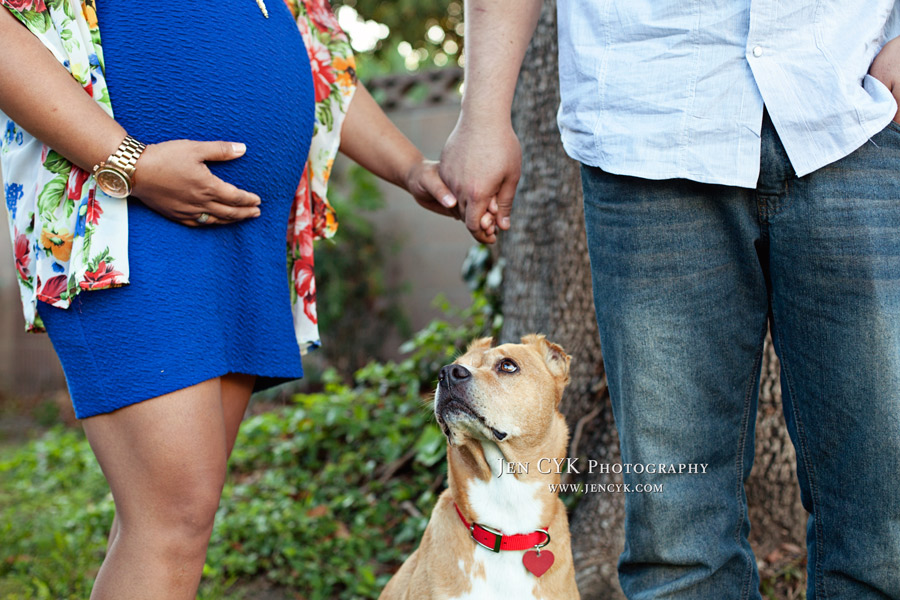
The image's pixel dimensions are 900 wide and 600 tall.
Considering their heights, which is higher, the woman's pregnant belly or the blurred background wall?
the woman's pregnant belly

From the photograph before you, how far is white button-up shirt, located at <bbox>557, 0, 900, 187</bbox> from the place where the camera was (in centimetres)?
147

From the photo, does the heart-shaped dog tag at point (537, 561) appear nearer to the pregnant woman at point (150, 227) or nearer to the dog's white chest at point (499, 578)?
the dog's white chest at point (499, 578)

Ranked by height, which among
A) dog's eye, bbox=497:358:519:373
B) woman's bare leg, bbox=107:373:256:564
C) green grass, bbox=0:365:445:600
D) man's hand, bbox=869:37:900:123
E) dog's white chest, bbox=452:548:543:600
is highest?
man's hand, bbox=869:37:900:123

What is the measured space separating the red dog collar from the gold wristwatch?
1.21 meters

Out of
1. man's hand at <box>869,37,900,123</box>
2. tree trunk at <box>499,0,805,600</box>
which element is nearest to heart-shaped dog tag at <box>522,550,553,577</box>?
tree trunk at <box>499,0,805,600</box>

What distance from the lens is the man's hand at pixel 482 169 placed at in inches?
75.4

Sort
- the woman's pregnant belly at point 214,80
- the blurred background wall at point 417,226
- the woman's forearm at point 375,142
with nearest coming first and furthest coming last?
the woman's pregnant belly at point 214,80
the woman's forearm at point 375,142
the blurred background wall at point 417,226

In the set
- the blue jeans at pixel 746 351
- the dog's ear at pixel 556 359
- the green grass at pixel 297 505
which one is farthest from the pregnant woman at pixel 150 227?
the green grass at pixel 297 505

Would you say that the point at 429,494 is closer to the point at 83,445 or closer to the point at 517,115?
the point at 517,115

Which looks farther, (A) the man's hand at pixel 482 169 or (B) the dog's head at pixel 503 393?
(B) the dog's head at pixel 503 393

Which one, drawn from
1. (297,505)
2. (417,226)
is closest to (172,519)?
(297,505)

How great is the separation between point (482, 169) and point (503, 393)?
65 centimetres

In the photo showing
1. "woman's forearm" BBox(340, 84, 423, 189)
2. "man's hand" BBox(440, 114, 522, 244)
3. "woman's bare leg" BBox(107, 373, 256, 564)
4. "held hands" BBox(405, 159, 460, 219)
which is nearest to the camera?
"woman's bare leg" BBox(107, 373, 256, 564)

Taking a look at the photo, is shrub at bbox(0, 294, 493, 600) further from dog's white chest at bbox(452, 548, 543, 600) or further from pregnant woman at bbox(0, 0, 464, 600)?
pregnant woman at bbox(0, 0, 464, 600)
